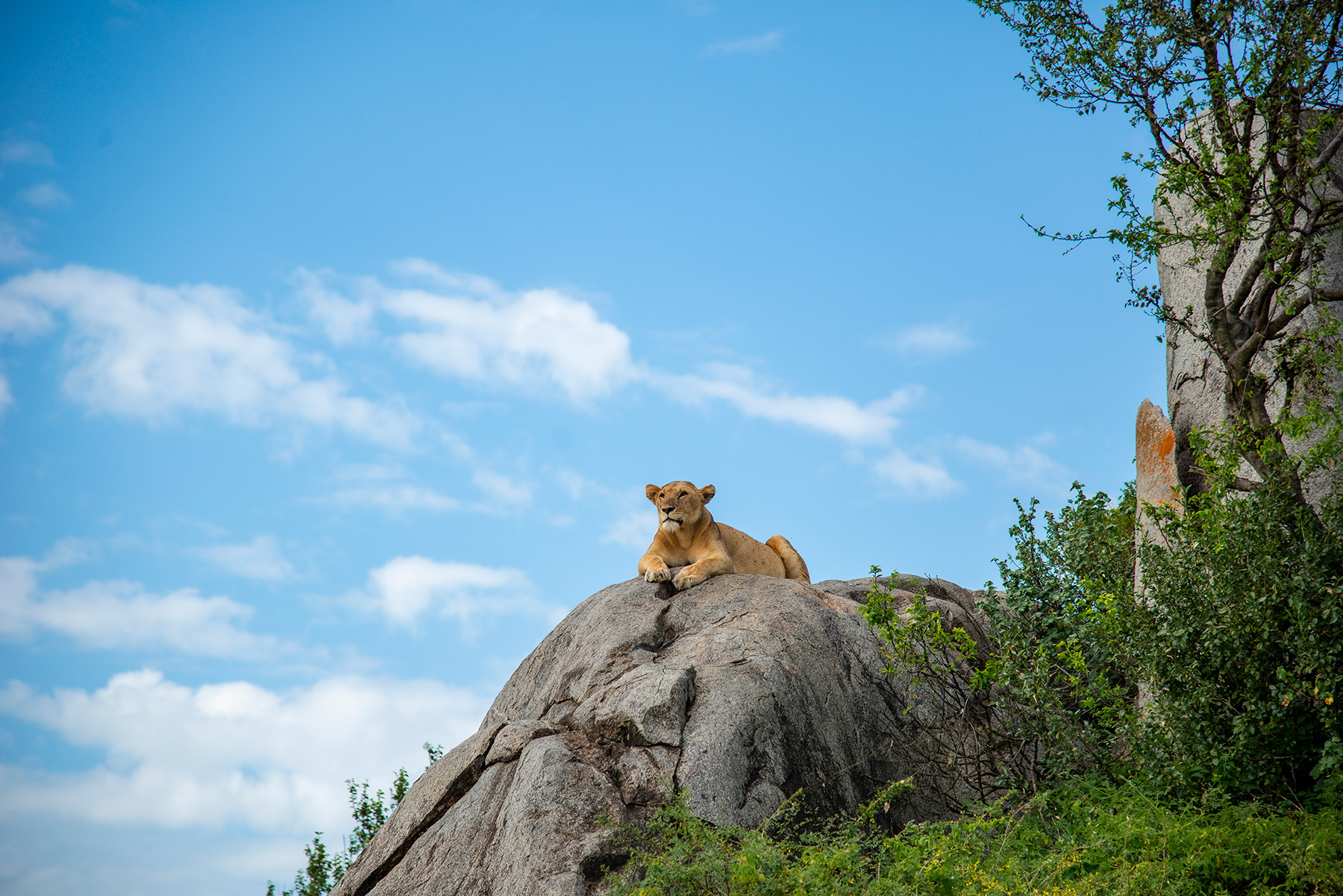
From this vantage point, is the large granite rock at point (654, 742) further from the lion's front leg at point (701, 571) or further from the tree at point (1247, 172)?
the tree at point (1247, 172)

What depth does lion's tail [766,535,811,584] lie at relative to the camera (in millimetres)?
16016

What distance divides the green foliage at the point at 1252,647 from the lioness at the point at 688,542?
5288 millimetres

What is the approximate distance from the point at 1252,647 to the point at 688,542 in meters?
6.98

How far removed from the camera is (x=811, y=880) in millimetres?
8016

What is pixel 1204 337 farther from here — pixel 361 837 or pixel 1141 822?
pixel 361 837

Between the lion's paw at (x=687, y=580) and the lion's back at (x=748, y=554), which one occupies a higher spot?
the lion's back at (x=748, y=554)

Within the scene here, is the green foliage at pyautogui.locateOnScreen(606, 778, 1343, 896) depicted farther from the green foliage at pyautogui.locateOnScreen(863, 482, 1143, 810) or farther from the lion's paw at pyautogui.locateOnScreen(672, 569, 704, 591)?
the lion's paw at pyautogui.locateOnScreen(672, 569, 704, 591)

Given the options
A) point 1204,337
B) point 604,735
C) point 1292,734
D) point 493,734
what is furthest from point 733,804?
point 1204,337

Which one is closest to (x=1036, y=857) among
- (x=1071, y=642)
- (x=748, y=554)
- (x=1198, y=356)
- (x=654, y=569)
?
(x=1071, y=642)

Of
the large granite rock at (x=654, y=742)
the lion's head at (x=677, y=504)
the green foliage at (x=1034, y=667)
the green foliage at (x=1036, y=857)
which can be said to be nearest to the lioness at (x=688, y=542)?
the lion's head at (x=677, y=504)

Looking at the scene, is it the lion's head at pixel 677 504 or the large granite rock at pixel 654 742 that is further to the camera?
the lion's head at pixel 677 504

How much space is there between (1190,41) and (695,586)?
837 centimetres

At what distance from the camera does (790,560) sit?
634 inches

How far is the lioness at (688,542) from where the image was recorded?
44.7ft
